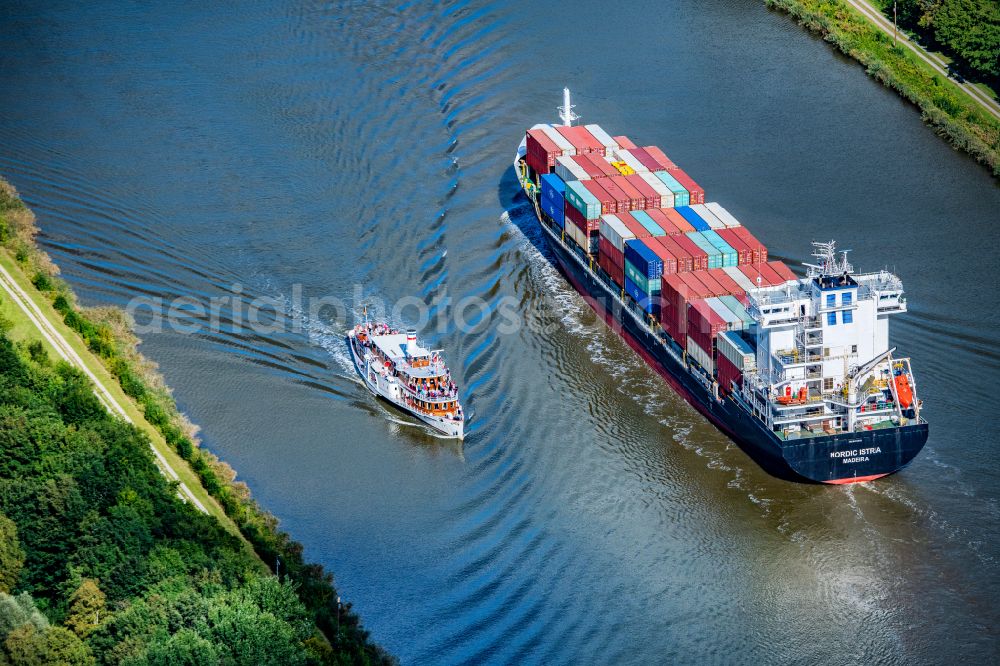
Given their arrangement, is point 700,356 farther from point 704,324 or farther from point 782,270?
point 782,270

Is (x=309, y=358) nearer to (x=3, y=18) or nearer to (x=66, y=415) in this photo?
(x=66, y=415)

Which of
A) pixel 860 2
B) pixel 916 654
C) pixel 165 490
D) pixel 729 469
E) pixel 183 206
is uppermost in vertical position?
pixel 860 2

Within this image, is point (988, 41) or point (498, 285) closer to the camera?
point (498, 285)

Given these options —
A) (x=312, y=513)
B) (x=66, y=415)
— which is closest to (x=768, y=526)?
(x=312, y=513)

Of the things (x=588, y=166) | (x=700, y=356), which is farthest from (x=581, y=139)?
(x=700, y=356)

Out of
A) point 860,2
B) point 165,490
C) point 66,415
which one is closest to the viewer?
point 165,490
